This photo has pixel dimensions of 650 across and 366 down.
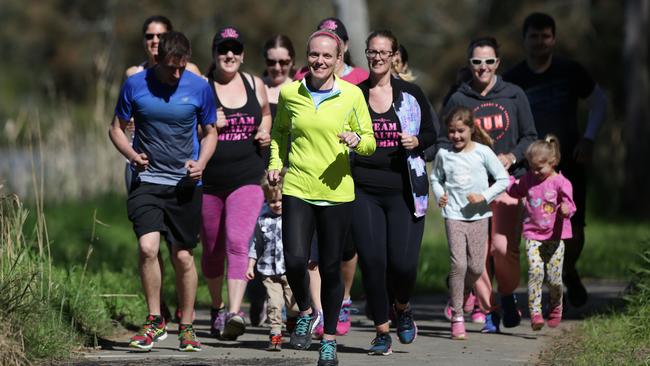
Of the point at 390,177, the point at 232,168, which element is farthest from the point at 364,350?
the point at 232,168

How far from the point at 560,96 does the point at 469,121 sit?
1.45m

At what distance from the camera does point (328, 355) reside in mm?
7875

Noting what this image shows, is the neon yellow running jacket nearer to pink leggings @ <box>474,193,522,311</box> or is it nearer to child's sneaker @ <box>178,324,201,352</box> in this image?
child's sneaker @ <box>178,324,201,352</box>

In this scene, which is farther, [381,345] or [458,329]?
[458,329]

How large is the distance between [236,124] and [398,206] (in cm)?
151

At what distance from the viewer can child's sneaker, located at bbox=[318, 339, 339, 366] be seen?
25.7 feet

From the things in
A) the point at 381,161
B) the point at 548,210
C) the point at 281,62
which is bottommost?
the point at 548,210

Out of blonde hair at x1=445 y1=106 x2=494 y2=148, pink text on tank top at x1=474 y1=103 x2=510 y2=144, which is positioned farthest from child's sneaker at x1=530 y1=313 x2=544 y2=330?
pink text on tank top at x1=474 y1=103 x2=510 y2=144

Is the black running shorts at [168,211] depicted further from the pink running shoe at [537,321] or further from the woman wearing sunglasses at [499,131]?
the pink running shoe at [537,321]

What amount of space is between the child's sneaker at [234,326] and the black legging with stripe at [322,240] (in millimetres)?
961

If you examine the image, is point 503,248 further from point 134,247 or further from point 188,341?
point 134,247

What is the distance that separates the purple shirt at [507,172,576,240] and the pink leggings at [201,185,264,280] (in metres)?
1.88

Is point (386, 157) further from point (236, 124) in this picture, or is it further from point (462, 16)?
point (462, 16)

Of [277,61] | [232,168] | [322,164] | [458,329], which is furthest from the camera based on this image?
[277,61]
